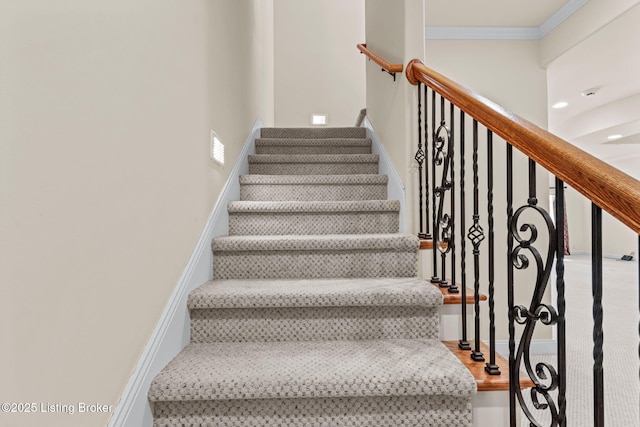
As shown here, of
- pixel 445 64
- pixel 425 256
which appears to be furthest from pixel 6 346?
pixel 445 64

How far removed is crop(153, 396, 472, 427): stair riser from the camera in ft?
3.67

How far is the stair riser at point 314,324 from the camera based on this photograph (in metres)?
1.42

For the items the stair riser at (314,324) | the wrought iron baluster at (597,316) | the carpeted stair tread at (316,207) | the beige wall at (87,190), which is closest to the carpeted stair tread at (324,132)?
the carpeted stair tread at (316,207)

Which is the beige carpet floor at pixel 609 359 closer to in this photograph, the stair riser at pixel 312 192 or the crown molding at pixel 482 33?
the stair riser at pixel 312 192

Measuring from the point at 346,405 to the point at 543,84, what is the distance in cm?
324

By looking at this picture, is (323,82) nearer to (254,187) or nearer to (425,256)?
(254,187)

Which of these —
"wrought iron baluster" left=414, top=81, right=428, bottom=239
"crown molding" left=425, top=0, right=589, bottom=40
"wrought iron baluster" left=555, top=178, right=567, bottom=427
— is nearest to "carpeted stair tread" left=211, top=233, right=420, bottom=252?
"wrought iron baluster" left=414, top=81, right=428, bottom=239

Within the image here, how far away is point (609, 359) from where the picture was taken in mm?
2758

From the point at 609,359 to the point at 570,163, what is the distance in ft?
9.27

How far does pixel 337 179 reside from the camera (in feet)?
7.79

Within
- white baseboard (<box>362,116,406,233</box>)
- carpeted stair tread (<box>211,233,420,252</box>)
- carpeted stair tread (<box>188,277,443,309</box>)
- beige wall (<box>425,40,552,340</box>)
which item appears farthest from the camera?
beige wall (<box>425,40,552,340</box>)

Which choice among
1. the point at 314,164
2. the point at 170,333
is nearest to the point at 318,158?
the point at 314,164

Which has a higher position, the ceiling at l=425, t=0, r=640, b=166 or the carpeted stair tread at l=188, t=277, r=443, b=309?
the ceiling at l=425, t=0, r=640, b=166

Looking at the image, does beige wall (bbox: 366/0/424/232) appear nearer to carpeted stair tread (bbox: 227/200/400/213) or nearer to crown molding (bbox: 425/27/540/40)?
carpeted stair tread (bbox: 227/200/400/213)
